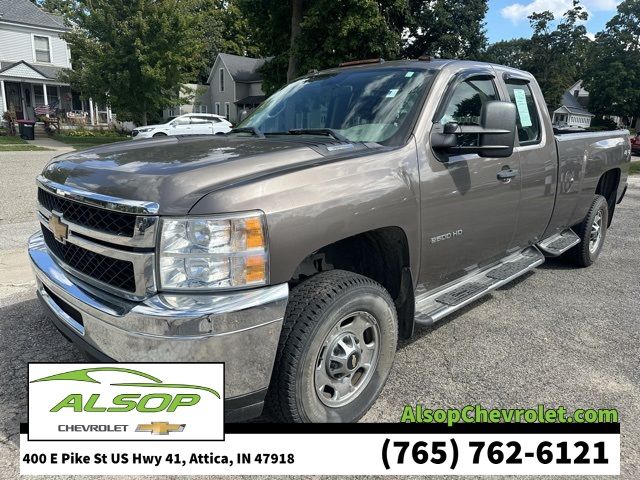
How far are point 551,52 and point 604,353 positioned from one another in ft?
231

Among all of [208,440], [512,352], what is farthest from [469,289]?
[208,440]

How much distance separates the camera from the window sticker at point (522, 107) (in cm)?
413

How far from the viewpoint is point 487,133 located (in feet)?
9.87

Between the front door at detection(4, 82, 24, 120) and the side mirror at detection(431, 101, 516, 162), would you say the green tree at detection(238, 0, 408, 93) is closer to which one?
the front door at detection(4, 82, 24, 120)

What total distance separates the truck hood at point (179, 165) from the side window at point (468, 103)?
2.94ft

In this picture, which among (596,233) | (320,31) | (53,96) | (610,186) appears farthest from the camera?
(53,96)

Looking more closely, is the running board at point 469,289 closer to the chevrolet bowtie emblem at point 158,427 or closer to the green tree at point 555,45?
the chevrolet bowtie emblem at point 158,427

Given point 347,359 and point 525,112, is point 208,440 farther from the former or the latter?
point 525,112

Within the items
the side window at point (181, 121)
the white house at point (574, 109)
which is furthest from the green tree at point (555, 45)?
the side window at point (181, 121)

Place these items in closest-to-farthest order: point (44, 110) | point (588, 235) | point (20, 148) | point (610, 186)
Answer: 1. point (588, 235)
2. point (610, 186)
3. point (20, 148)
4. point (44, 110)

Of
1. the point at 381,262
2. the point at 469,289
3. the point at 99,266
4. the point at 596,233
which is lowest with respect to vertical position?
the point at 596,233

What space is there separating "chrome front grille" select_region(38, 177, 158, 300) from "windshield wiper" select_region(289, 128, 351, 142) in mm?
1352

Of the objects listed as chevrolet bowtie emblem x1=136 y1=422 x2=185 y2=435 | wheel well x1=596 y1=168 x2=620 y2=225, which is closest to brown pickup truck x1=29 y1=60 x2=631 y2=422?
chevrolet bowtie emblem x1=136 y1=422 x2=185 y2=435

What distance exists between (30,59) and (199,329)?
3477 centimetres
